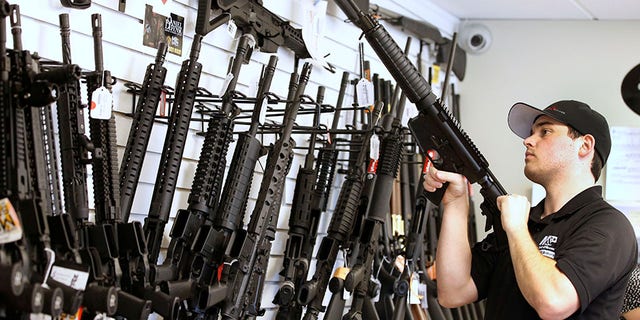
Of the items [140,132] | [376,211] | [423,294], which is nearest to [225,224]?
[140,132]

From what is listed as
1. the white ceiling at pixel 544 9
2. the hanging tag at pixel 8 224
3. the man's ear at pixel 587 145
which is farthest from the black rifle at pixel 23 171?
the white ceiling at pixel 544 9

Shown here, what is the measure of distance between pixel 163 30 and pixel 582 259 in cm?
183

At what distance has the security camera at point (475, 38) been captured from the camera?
572 cm

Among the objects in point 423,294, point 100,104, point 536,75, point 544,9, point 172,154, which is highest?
point 544,9

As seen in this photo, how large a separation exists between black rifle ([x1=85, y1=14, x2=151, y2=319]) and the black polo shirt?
1177 millimetres

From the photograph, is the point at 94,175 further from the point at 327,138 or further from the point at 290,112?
the point at 327,138

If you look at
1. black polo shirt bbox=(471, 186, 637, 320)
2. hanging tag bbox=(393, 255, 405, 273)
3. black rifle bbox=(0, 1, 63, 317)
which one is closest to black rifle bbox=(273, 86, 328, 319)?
hanging tag bbox=(393, 255, 405, 273)

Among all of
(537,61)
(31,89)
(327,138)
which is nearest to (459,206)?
(327,138)

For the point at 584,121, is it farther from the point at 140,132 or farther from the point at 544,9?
the point at 544,9

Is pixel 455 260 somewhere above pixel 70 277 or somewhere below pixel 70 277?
above

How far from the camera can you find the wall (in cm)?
536

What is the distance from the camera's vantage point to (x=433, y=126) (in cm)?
285

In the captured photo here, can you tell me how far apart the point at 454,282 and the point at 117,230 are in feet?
3.86

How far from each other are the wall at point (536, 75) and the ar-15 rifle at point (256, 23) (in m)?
2.09
